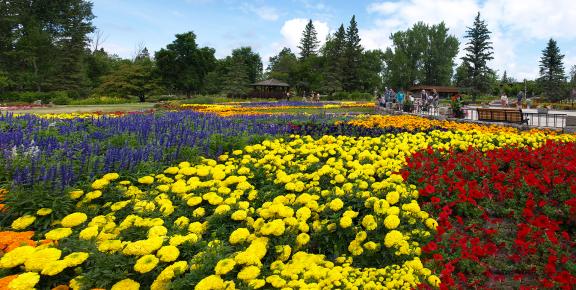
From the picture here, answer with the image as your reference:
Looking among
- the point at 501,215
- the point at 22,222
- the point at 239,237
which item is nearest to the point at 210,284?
the point at 239,237

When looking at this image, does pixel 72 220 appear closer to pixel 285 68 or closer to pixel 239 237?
pixel 239 237

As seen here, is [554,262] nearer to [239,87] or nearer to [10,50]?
[239,87]

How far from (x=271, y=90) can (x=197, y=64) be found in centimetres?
1129

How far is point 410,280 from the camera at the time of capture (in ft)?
9.57

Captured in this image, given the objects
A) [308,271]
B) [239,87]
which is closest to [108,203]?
[308,271]

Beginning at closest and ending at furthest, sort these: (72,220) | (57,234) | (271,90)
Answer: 1. (57,234)
2. (72,220)
3. (271,90)

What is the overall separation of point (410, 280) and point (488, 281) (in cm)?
100

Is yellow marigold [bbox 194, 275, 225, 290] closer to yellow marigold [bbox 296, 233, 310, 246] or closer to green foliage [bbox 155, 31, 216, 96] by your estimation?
yellow marigold [bbox 296, 233, 310, 246]

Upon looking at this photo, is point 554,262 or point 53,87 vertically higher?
point 53,87

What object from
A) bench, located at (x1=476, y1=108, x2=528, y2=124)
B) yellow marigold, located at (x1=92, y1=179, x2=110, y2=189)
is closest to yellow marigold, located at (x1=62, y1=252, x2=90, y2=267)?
yellow marigold, located at (x1=92, y1=179, x2=110, y2=189)

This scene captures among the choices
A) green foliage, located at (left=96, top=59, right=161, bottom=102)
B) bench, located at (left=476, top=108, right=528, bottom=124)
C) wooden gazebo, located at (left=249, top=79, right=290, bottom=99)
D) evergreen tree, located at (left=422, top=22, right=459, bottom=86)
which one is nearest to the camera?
bench, located at (left=476, top=108, right=528, bottom=124)

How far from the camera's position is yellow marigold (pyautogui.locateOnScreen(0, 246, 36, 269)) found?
2.50 meters

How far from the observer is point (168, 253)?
8.65 feet

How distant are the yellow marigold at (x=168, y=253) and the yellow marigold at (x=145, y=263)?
2.2 inches
